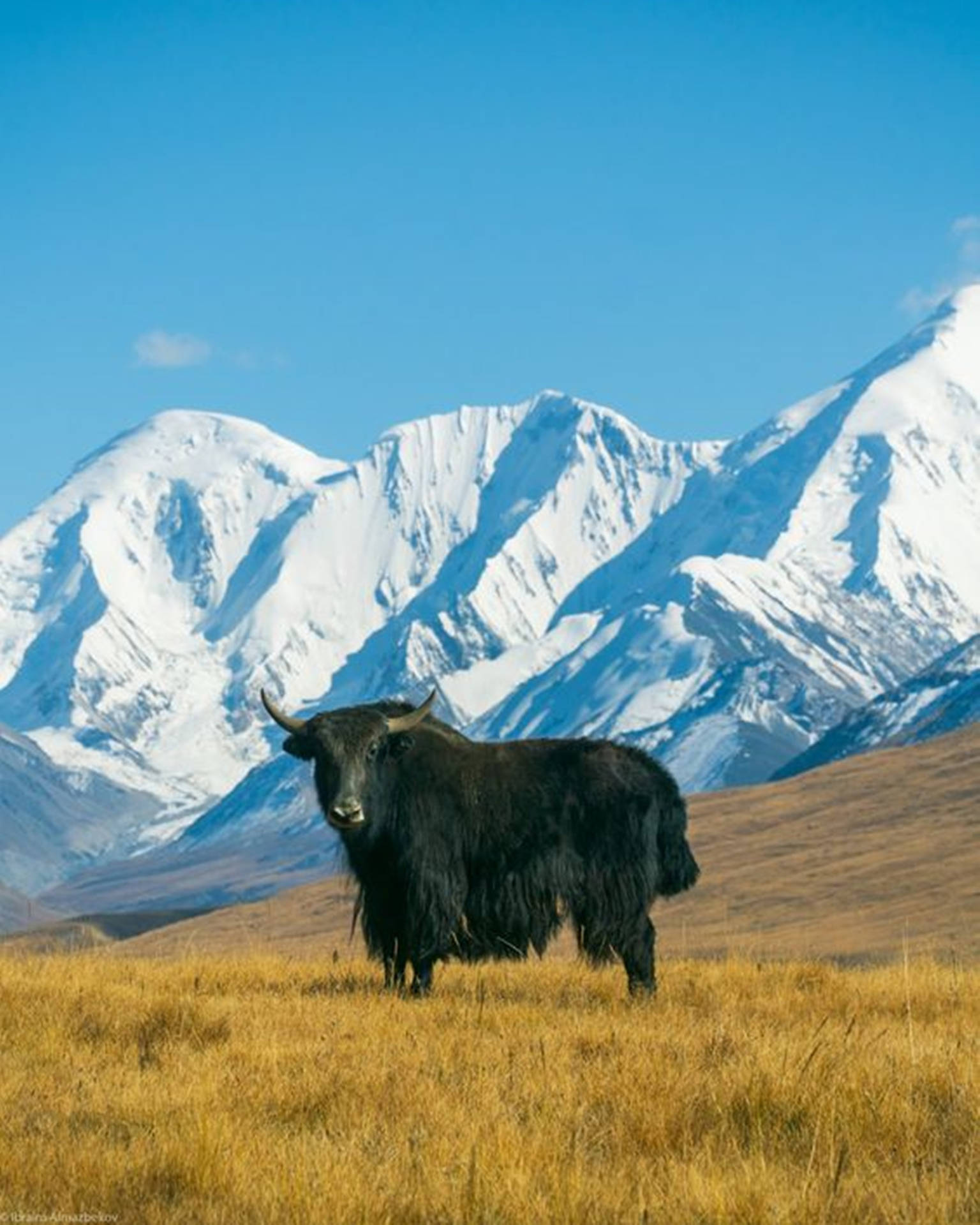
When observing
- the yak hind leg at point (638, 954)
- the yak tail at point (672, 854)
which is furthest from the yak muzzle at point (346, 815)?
the yak tail at point (672, 854)

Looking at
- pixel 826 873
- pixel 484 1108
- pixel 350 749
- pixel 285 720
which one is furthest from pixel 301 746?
pixel 826 873

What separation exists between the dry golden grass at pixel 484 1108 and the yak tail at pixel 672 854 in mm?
1863

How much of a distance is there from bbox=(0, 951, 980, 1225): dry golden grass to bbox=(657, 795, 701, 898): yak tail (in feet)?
6.11

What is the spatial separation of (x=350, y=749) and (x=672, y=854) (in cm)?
288

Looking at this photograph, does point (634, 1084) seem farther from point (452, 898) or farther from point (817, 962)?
point (817, 962)

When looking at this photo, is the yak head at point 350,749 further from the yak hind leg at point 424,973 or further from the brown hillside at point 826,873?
the brown hillside at point 826,873

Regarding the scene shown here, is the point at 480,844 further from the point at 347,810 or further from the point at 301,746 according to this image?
the point at 301,746

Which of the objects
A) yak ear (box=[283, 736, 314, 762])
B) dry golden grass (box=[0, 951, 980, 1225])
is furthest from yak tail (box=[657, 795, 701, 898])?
yak ear (box=[283, 736, 314, 762])

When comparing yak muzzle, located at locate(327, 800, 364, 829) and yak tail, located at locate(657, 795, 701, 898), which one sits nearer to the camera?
yak muzzle, located at locate(327, 800, 364, 829)

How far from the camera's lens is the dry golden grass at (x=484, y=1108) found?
771 cm

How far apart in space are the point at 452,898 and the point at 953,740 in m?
177

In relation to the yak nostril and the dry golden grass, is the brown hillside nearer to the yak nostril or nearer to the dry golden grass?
the yak nostril

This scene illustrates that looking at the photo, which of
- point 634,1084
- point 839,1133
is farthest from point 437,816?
point 839,1133

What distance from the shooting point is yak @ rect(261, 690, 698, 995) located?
15703 mm
